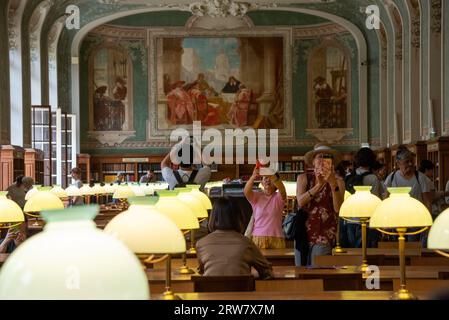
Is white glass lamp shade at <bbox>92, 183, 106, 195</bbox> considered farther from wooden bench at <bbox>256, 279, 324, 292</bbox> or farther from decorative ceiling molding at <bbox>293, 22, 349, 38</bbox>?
decorative ceiling molding at <bbox>293, 22, 349, 38</bbox>

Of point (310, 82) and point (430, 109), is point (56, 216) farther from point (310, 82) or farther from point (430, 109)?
point (310, 82)

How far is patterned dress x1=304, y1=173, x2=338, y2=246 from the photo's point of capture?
Answer: 905 cm

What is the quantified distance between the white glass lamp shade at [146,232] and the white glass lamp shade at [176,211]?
196 cm

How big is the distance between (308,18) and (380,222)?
1112 inches

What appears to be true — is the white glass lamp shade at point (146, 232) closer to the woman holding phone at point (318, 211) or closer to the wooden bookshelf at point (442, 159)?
the woman holding phone at point (318, 211)

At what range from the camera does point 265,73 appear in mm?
33688

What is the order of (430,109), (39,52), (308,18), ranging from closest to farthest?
1. (430,109)
2. (39,52)
3. (308,18)

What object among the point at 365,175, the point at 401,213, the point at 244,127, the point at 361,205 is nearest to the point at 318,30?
the point at 244,127

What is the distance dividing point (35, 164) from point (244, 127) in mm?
11728

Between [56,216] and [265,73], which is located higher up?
[265,73]

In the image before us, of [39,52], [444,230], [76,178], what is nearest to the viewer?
[444,230]

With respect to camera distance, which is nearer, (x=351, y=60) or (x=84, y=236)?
(x=84, y=236)
